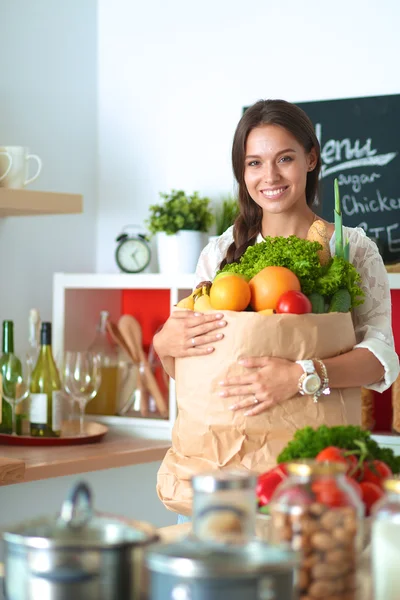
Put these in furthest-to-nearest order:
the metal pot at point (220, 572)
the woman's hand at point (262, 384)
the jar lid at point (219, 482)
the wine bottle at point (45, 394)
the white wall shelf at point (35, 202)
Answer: the wine bottle at point (45, 394) < the white wall shelf at point (35, 202) < the woman's hand at point (262, 384) < the jar lid at point (219, 482) < the metal pot at point (220, 572)

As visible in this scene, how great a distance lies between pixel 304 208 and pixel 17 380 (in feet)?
3.95

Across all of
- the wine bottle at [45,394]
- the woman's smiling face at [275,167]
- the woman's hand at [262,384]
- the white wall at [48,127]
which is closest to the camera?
the woman's hand at [262,384]

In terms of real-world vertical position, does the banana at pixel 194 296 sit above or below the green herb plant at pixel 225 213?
below

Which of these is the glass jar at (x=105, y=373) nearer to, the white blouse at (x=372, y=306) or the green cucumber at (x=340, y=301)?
the white blouse at (x=372, y=306)

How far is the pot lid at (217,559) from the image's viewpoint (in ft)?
2.60

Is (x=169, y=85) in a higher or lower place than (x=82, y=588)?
higher

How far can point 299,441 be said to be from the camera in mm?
1250

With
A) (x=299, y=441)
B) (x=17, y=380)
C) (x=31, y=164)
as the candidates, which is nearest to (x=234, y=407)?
(x=299, y=441)

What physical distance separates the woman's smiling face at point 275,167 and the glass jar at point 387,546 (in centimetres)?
94

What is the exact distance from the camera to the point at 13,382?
2770 millimetres

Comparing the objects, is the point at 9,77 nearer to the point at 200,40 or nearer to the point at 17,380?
the point at 200,40

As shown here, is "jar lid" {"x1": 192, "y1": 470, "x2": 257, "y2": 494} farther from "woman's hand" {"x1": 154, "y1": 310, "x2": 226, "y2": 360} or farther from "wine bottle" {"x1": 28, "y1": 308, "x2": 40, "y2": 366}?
"wine bottle" {"x1": 28, "y1": 308, "x2": 40, "y2": 366}

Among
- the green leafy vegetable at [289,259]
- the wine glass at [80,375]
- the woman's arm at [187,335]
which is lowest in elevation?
the wine glass at [80,375]

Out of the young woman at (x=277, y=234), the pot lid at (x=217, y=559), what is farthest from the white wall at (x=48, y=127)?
the pot lid at (x=217, y=559)
